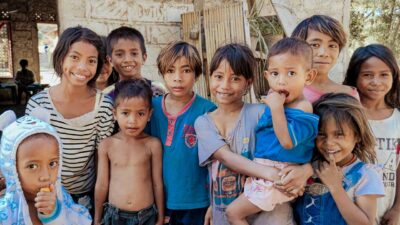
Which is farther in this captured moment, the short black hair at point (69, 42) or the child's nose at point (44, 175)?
the short black hair at point (69, 42)

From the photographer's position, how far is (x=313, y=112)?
171 cm

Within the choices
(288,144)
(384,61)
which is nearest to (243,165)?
(288,144)

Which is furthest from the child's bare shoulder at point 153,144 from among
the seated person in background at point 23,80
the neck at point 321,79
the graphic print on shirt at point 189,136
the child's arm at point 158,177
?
the seated person in background at point 23,80

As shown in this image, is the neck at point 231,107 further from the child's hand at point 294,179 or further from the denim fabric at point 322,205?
the denim fabric at point 322,205

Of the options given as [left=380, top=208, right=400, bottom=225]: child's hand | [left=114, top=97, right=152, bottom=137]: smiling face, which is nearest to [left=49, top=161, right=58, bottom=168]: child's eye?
[left=114, top=97, right=152, bottom=137]: smiling face

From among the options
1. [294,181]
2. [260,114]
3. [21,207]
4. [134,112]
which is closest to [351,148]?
[294,181]

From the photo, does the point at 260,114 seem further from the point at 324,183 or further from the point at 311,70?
the point at 324,183

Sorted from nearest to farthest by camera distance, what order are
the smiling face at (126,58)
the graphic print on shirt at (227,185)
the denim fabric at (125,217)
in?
the graphic print on shirt at (227,185) → the denim fabric at (125,217) → the smiling face at (126,58)

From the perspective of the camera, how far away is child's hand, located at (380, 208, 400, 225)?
2.03 metres

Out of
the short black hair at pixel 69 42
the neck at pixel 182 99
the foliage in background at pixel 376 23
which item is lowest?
the neck at pixel 182 99

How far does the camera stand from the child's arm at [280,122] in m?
1.51

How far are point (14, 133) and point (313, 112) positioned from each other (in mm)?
1349

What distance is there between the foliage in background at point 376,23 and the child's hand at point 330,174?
1006cm

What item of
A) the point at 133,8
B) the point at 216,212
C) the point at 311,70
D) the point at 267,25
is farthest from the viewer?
the point at 267,25
